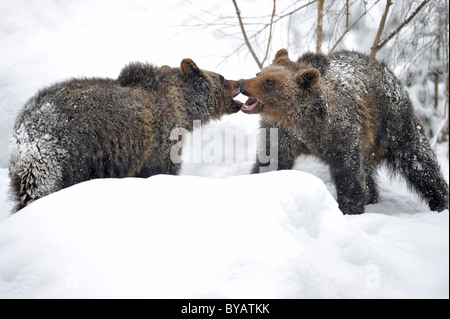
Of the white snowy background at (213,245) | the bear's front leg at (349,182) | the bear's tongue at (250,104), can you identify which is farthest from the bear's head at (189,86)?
the white snowy background at (213,245)

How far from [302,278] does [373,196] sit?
337 centimetres

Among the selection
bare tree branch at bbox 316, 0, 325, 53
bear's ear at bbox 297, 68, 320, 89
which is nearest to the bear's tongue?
bear's ear at bbox 297, 68, 320, 89

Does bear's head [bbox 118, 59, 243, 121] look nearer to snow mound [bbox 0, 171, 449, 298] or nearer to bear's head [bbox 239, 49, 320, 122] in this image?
bear's head [bbox 239, 49, 320, 122]

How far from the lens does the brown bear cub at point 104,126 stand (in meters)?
3.65

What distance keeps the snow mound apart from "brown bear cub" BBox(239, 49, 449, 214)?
5.54 feet

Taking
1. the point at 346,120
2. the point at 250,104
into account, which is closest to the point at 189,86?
the point at 250,104

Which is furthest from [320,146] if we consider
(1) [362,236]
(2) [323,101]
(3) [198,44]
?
(3) [198,44]

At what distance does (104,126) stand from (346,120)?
7.91ft

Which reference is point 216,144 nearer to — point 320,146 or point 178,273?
point 320,146

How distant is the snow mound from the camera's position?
6.84 feet

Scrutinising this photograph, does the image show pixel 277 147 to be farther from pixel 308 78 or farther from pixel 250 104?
pixel 308 78

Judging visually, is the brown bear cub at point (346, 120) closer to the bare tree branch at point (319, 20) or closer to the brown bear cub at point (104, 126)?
the brown bear cub at point (104, 126)
